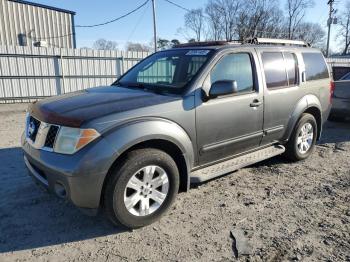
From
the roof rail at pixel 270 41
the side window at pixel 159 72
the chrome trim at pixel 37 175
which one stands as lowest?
the chrome trim at pixel 37 175

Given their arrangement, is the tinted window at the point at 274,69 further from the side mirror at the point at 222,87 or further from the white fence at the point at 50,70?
the white fence at the point at 50,70

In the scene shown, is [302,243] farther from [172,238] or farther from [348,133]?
[348,133]

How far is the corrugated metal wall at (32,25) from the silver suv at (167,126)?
18.1 m

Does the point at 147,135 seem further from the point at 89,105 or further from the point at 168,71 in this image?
the point at 168,71

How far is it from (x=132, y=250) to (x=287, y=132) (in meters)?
3.15

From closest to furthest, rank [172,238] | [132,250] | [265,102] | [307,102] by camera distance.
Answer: [132,250], [172,238], [265,102], [307,102]

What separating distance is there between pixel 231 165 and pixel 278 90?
1394mm

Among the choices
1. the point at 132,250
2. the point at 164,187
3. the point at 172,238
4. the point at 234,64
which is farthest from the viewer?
the point at 234,64

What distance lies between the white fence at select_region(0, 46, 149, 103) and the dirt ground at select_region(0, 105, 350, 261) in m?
8.49

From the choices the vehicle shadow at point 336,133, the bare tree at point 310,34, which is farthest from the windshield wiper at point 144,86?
the bare tree at point 310,34

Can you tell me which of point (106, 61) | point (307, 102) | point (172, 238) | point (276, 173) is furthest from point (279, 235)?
point (106, 61)

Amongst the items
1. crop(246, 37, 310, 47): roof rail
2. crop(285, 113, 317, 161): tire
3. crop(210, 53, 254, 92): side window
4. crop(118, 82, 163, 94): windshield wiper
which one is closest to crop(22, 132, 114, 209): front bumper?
crop(118, 82, 163, 94): windshield wiper

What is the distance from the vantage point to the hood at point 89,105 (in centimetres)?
301

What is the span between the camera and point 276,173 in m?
4.89
